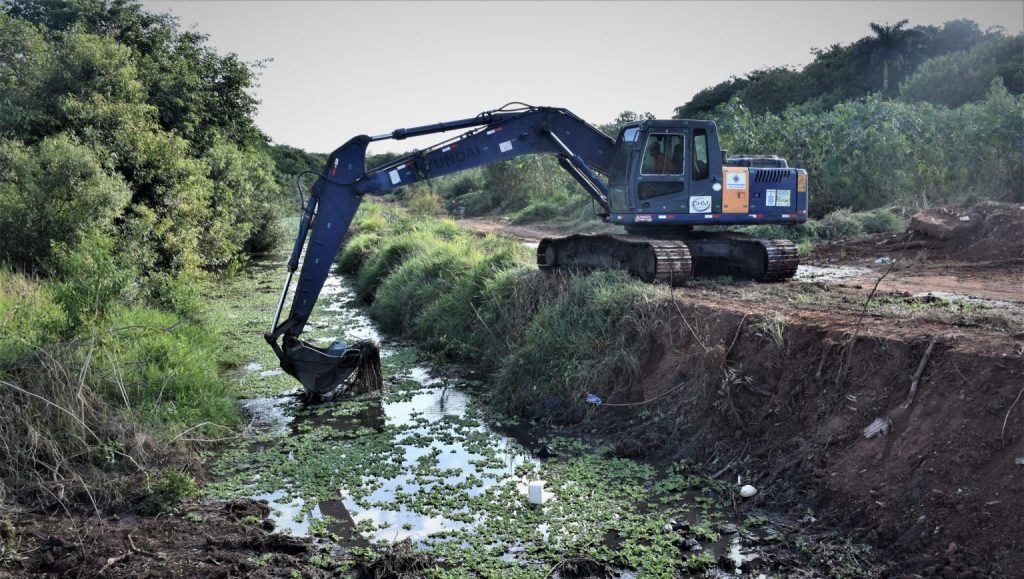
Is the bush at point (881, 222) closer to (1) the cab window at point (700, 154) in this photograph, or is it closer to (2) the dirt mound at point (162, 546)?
(1) the cab window at point (700, 154)

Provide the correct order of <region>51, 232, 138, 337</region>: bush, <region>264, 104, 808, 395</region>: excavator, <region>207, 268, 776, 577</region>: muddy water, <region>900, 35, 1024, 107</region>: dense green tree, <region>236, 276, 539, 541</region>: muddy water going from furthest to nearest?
<region>900, 35, 1024, 107</region>: dense green tree → <region>264, 104, 808, 395</region>: excavator → <region>51, 232, 138, 337</region>: bush → <region>236, 276, 539, 541</region>: muddy water → <region>207, 268, 776, 577</region>: muddy water

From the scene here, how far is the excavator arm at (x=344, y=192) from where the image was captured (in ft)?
30.4

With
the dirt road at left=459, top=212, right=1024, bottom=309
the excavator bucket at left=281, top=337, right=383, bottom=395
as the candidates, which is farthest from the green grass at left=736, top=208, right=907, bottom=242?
the excavator bucket at left=281, top=337, right=383, bottom=395

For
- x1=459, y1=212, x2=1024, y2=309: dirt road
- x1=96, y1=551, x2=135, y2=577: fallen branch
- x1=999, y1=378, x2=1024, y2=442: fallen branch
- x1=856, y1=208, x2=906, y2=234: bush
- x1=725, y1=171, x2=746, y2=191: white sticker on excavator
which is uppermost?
x1=725, y1=171, x2=746, y2=191: white sticker on excavator

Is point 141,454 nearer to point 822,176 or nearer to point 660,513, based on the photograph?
point 660,513

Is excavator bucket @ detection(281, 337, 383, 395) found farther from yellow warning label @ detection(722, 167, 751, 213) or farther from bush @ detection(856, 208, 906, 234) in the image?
bush @ detection(856, 208, 906, 234)

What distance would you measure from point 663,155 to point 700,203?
860 mm

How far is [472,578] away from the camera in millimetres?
5180

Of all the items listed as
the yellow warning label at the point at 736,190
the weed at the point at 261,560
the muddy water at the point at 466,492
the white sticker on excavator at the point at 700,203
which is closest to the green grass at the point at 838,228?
the yellow warning label at the point at 736,190

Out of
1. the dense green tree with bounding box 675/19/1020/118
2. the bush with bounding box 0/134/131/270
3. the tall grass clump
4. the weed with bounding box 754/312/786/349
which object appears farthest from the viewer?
the dense green tree with bounding box 675/19/1020/118

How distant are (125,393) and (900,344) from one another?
6997 mm

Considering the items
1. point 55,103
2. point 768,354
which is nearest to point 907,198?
point 768,354

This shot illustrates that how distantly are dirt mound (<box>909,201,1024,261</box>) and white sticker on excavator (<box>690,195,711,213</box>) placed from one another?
5112 mm

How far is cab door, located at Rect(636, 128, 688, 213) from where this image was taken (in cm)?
1086
